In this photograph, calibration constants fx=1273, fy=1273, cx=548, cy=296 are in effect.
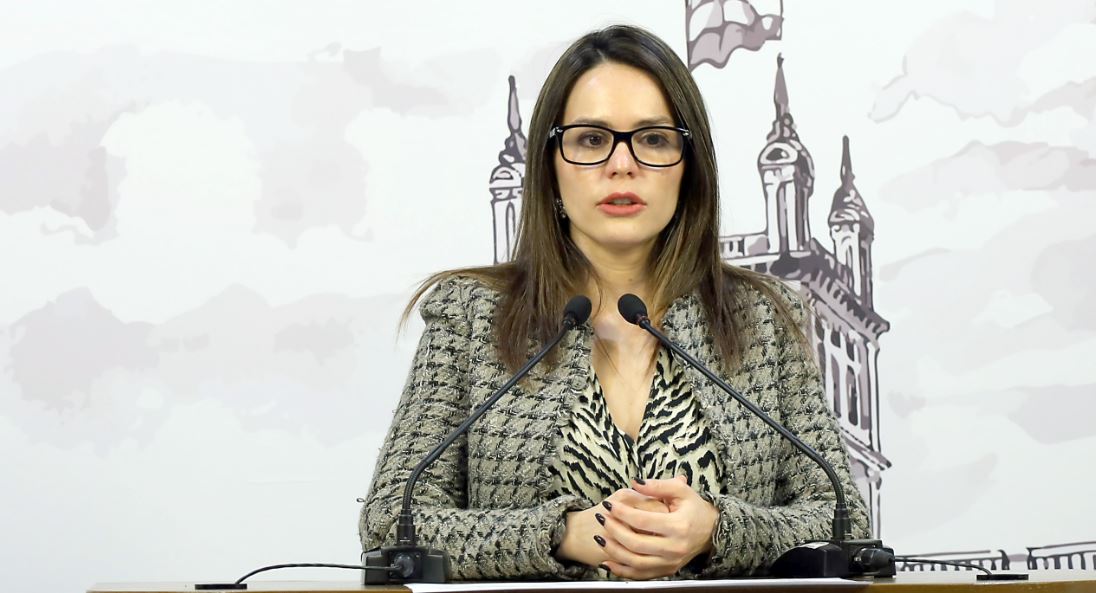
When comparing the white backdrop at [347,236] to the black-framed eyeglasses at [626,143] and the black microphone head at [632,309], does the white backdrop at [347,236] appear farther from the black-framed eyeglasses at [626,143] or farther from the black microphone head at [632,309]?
the black microphone head at [632,309]

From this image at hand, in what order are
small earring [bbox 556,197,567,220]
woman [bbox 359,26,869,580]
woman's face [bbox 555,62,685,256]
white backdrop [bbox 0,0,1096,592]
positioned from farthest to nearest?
1. white backdrop [bbox 0,0,1096,592]
2. small earring [bbox 556,197,567,220]
3. woman's face [bbox 555,62,685,256]
4. woman [bbox 359,26,869,580]

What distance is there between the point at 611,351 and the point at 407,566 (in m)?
0.66

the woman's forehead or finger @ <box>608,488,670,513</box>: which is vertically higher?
the woman's forehead

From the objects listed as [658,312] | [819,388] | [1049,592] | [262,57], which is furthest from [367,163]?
[1049,592]

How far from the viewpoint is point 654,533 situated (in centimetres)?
154

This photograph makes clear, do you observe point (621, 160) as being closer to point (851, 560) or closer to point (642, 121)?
point (642, 121)

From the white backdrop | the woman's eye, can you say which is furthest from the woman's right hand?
the white backdrop

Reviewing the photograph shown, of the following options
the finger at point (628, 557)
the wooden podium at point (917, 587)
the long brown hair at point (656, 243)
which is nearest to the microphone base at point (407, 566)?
the wooden podium at point (917, 587)

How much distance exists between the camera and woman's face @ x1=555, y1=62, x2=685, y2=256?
194 cm

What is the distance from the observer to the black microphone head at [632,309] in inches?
68.7

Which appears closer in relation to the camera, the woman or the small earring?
the woman

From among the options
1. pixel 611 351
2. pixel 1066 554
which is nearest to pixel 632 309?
pixel 611 351

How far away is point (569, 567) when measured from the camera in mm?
1613

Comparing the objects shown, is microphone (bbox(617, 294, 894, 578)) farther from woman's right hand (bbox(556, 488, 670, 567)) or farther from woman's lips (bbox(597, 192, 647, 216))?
woman's lips (bbox(597, 192, 647, 216))
